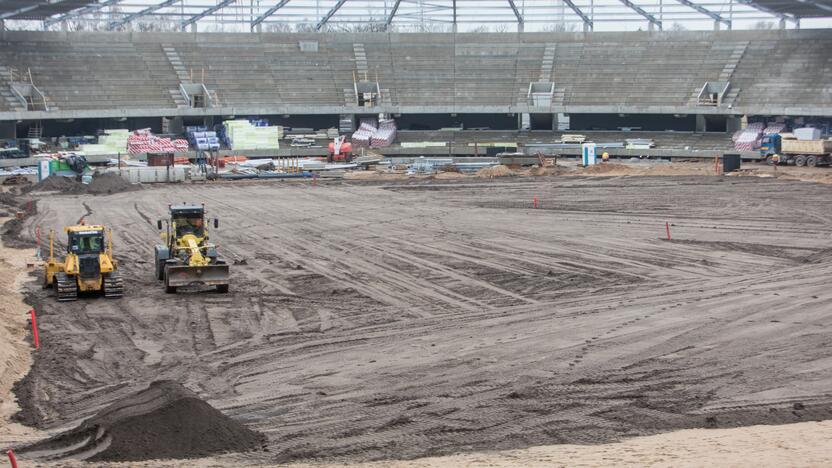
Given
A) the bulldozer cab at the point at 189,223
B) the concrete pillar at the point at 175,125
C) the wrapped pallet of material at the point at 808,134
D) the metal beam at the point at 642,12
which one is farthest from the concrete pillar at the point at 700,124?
the bulldozer cab at the point at 189,223

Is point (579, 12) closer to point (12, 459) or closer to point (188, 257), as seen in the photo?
point (188, 257)

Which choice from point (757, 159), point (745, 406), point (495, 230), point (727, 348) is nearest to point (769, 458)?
point (745, 406)

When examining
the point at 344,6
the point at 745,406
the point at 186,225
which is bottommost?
the point at 745,406

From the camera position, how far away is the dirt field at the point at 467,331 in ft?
51.4

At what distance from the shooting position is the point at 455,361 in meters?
18.8

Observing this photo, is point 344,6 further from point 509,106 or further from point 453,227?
point 453,227

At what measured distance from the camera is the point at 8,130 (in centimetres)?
6656

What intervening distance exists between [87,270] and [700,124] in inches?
2135

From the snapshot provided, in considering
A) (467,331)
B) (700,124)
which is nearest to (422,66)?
(700,124)

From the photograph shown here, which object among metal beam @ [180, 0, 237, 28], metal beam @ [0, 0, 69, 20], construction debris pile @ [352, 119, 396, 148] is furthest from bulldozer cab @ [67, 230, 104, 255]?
metal beam @ [180, 0, 237, 28]

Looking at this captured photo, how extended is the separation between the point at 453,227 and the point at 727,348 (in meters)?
18.3

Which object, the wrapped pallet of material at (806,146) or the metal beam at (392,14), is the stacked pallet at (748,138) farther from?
the metal beam at (392,14)

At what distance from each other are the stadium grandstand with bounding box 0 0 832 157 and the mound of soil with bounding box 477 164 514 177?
16180 mm

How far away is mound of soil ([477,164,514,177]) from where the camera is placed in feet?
186
